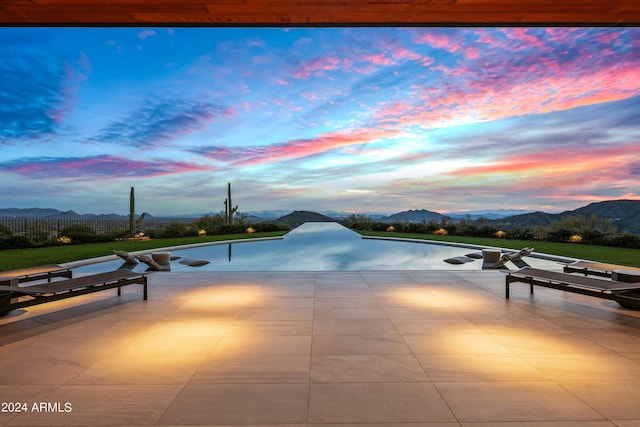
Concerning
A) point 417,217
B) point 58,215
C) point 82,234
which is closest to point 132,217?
point 58,215

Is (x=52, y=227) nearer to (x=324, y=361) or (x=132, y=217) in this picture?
(x=132, y=217)

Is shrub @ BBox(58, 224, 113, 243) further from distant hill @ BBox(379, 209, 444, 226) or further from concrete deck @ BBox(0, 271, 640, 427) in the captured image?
distant hill @ BBox(379, 209, 444, 226)

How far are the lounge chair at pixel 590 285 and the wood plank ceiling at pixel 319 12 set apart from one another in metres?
3.45

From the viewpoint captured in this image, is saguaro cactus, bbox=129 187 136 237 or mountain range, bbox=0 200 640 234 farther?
saguaro cactus, bbox=129 187 136 237

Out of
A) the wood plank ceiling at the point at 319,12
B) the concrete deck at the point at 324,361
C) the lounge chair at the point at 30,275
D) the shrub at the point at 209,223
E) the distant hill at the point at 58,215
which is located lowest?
the concrete deck at the point at 324,361

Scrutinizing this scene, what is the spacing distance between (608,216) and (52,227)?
29205 mm

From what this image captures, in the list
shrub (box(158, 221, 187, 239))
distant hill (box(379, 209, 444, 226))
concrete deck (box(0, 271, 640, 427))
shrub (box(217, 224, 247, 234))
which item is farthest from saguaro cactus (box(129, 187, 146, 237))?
distant hill (box(379, 209, 444, 226))

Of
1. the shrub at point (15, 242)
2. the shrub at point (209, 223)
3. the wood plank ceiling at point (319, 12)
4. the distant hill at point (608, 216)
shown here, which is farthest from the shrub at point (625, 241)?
the shrub at point (15, 242)

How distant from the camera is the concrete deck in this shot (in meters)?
2.38

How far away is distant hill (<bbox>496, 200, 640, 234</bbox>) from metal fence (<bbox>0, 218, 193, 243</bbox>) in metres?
22.5

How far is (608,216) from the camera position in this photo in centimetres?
1705

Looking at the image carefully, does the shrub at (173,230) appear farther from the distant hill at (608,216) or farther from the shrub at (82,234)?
the distant hill at (608,216)

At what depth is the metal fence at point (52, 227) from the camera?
14.6 metres

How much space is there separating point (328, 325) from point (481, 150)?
17.0 meters
